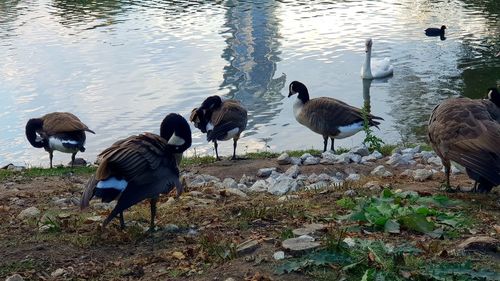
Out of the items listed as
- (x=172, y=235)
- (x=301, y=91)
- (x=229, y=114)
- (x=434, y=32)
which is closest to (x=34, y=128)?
(x=229, y=114)

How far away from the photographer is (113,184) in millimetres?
7145

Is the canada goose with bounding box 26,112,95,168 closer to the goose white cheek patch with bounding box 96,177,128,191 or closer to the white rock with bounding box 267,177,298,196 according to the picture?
the white rock with bounding box 267,177,298,196

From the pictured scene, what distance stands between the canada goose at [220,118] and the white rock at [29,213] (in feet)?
17.1

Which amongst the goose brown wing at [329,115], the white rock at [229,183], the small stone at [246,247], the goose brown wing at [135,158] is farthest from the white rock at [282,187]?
the goose brown wing at [329,115]

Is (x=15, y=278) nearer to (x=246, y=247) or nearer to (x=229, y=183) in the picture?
(x=246, y=247)

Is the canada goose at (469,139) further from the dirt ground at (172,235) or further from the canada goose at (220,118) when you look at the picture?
the canada goose at (220,118)

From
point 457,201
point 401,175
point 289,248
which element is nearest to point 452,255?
point 289,248

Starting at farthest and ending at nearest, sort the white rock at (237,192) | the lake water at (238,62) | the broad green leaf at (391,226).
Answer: the lake water at (238,62) → the white rock at (237,192) → the broad green leaf at (391,226)

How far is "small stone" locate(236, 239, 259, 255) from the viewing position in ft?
19.8

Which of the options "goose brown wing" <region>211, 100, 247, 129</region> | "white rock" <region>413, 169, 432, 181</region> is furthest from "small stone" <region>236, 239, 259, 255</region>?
"goose brown wing" <region>211, 100, 247, 129</region>

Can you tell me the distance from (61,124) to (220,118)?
9.67 ft

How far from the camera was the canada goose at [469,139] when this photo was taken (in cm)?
775

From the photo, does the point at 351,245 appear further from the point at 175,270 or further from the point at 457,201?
the point at 457,201

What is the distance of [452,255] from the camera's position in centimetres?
581
